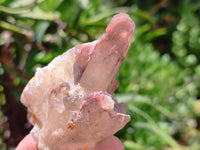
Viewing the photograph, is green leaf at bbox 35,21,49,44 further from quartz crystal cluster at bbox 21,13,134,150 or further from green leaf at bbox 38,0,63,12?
quartz crystal cluster at bbox 21,13,134,150

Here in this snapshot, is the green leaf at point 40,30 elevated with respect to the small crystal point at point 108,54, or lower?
lower

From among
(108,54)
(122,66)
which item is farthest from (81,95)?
(122,66)

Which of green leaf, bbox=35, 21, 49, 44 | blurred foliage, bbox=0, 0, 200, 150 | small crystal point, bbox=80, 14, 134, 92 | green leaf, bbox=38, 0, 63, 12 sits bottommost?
blurred foliage, bbox=0, 0, 200, 150

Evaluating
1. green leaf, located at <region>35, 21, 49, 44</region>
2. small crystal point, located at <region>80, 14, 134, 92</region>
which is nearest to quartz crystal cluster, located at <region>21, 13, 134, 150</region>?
small crystal point, located at <region>80, 14, 134, 92</region>

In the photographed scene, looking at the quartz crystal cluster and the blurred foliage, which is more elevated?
the quartz crystal cluster

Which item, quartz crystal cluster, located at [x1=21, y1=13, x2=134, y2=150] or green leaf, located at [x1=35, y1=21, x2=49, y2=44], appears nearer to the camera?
quartz crystal cluster, located at [x1=21, y1=13, x2=134, y2=150]

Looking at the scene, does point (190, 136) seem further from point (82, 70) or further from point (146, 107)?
point (82, 70)

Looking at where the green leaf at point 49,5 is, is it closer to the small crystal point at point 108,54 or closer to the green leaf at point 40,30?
the green leaf at point 40,30

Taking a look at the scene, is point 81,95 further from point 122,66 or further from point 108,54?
point 122,66

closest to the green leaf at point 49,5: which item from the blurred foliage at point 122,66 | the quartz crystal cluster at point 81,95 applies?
the blurred foliage at point 122,66
